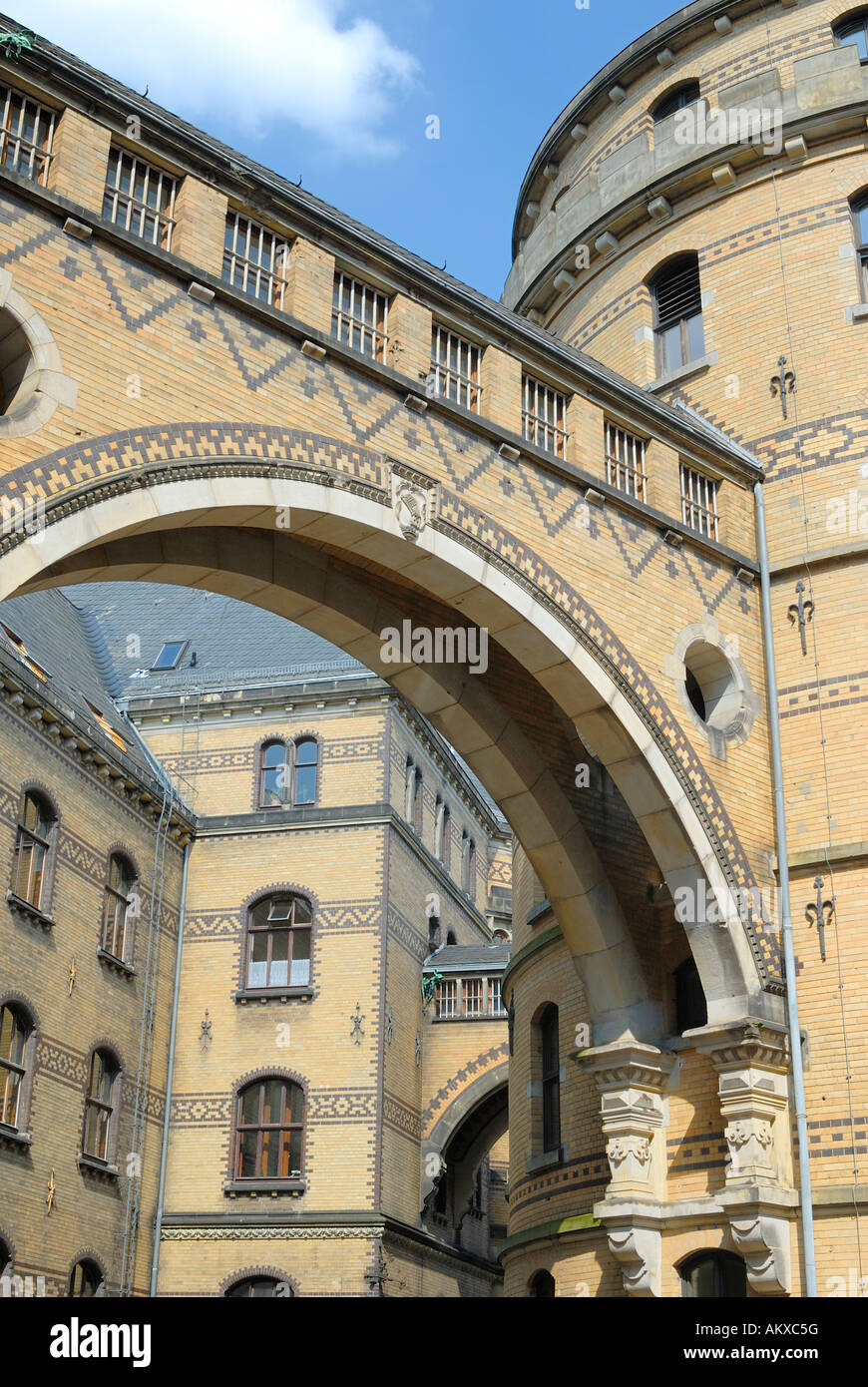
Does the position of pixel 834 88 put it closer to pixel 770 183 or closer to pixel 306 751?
pixel 770 183

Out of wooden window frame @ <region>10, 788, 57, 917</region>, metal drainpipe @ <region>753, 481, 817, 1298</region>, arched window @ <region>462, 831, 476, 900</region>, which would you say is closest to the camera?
metal drainpipe @ <region>753, 481, 817, 1298</region>

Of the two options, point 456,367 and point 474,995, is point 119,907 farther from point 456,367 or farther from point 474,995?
point 456,367

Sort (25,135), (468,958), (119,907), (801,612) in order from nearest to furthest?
1. (25,135)
2. (801,612)
3. (119,907)
4. (468,958)

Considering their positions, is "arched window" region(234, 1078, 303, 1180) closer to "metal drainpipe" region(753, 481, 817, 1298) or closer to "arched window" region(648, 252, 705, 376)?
"arched window" region(648, 252, 705, 376)

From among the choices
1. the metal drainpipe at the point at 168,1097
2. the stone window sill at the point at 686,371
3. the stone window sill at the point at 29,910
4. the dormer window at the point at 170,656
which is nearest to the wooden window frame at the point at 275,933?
the metal drainpipe at the point at 168,1097

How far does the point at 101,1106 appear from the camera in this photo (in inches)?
1077

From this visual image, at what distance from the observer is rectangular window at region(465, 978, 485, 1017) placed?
3453 centimetres

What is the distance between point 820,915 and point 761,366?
21.2ft

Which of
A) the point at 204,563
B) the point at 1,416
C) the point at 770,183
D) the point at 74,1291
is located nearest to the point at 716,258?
the point at 770,183

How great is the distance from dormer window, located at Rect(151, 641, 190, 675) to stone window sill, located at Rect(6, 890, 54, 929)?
10957 mm

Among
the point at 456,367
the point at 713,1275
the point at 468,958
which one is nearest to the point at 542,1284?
the point at 713,1275

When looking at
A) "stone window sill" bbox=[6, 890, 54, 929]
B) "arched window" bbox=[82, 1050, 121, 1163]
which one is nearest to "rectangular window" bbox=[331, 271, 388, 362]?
"stone window sill" bbox=[6, 890, 54, 929]

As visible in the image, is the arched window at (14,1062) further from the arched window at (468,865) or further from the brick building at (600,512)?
the arched window at (468,865)

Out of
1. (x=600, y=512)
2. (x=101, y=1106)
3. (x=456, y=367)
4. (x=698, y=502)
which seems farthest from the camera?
(x=101, y=1106)
